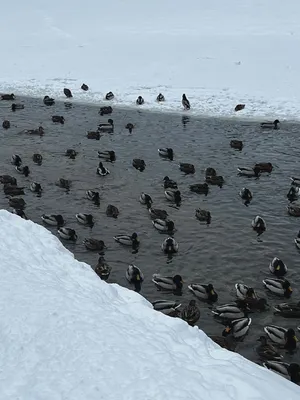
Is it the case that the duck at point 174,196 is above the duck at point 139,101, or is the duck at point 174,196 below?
below

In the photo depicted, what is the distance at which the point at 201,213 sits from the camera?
719 inches

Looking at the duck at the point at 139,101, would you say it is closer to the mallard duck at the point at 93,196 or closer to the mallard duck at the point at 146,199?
the mallard duck at the point at 93,196

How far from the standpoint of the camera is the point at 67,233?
16875 mm

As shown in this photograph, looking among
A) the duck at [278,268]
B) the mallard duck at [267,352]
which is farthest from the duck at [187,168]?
the mallard duck at [267,352]

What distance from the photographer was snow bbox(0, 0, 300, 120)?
114ft

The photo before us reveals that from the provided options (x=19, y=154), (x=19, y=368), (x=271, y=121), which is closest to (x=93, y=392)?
(x=19, y=368)

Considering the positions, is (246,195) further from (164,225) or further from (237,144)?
(237,144)

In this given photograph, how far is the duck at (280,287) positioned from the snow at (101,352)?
148 inches

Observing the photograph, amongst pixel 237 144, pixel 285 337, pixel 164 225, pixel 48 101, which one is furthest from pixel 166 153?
pixel 285 337

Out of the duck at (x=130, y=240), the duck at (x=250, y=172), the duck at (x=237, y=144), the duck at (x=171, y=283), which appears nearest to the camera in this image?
the duck at (x=171, y=283)

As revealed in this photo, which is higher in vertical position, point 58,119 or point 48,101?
point 48,101

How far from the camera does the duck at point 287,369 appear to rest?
36.4 ft

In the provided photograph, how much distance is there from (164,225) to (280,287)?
4.70 meters

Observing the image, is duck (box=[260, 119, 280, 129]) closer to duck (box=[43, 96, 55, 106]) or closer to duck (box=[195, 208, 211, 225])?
duck (box=[195, 208, 211, 225])
